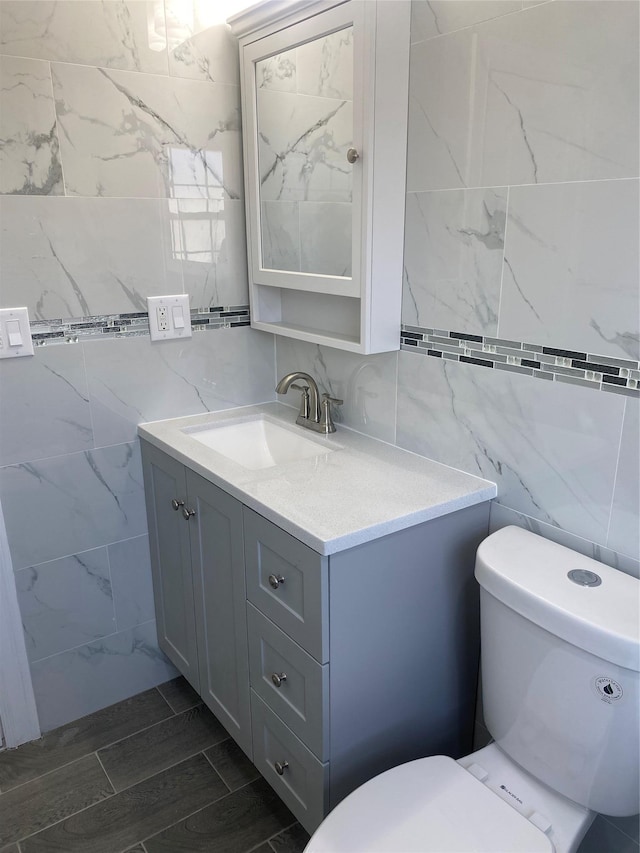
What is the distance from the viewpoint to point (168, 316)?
6.07ft

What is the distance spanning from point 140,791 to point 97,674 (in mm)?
398

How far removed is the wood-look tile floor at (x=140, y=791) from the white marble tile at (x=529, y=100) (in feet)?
5.25

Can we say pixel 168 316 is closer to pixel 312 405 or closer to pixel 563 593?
pixel 312 405

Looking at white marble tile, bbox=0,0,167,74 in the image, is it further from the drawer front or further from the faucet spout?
the drawer front

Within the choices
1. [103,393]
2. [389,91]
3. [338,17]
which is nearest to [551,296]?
[389,91]

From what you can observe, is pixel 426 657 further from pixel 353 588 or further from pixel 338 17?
pixel 338 17

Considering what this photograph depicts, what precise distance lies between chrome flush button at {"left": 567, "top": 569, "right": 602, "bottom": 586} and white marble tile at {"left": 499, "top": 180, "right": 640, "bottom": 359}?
0.40m

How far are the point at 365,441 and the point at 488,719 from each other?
748 mm

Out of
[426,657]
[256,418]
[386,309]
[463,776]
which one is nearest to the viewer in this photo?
[463,776]

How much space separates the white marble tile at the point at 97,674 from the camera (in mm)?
1886

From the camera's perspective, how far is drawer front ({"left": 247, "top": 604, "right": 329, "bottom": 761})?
50.3 inches

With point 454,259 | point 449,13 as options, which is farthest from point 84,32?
point 454,259

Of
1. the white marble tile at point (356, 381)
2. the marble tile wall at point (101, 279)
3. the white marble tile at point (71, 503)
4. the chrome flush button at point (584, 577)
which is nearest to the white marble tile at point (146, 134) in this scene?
the marble tile wall at point (101, 279)

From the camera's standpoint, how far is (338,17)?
4.66ft
